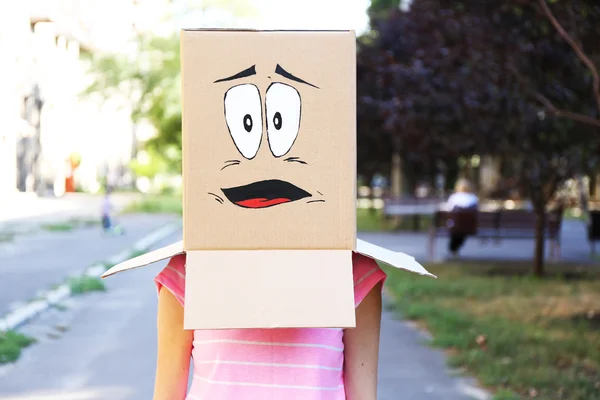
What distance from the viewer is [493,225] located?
16.2 meters

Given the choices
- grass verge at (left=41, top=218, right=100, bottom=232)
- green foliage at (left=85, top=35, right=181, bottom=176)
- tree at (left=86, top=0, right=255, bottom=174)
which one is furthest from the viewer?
green foliage at (left=85, top=35, right=181, bottom=176)

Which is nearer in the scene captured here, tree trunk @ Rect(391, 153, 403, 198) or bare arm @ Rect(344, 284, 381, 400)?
bare arm @ Rect(344, 284, 381, 400)

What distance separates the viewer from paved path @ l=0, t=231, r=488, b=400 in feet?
21.6

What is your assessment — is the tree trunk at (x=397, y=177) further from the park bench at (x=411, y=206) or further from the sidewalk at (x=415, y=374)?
the sidewalk at (x=415, y=374)

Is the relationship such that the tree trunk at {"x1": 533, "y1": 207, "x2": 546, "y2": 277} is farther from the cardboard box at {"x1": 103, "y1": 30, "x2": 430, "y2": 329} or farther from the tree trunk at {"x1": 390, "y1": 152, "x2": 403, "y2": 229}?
the tree trunk at {"x1": 390, "y1": 152, "x2": 403, "y2": 229}

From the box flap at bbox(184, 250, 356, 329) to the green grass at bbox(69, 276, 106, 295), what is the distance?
10412mm

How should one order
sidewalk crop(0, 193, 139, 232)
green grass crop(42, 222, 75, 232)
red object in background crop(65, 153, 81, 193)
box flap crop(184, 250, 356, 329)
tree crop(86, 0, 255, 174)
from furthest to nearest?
1. red object in background crop(65, 153, 81, 193)
2. tree crop(86, 0, 255, 174)
3. sidewalk crop(0, 193, 139, 232)
4. green grass crop(42, 222, 75, 232)
5. box flap crop(184, 250, 356, 329)

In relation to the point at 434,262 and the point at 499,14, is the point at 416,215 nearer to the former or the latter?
the point at 434,262

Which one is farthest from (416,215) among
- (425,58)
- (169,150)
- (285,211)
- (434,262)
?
(285,211)

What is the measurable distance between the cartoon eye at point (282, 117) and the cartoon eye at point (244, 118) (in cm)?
2

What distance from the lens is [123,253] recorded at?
16.8 meters

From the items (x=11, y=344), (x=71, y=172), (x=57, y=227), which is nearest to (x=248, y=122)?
(x=11, y=344)

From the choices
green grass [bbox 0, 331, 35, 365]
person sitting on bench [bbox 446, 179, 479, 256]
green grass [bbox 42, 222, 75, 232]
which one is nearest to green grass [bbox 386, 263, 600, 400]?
person sitting on bench [bbox 446, 179, 479, 256]

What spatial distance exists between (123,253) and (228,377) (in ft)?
49.5
